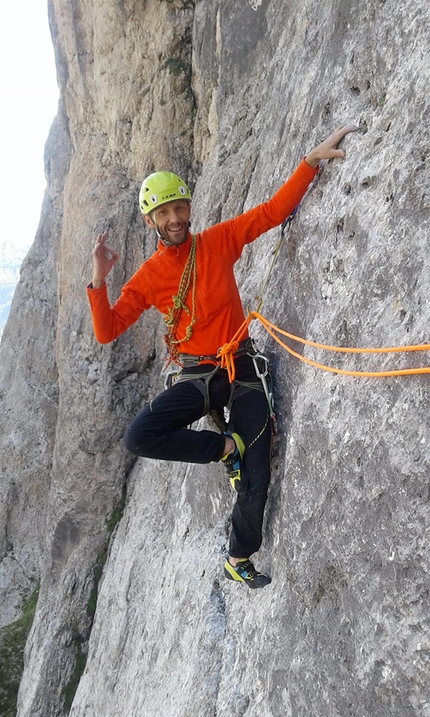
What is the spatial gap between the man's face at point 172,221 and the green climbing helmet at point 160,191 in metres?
0.05

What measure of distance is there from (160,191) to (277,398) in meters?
2.10

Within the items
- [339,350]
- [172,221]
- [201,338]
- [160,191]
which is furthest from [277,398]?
[160,191]

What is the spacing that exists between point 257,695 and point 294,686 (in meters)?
0.66

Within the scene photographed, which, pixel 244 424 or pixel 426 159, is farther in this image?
pixel 244 424

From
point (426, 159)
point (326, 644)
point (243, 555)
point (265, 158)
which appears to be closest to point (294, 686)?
point (326, 644)

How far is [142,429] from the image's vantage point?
4.50 metres

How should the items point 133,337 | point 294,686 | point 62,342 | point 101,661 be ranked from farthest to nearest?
1. point 62,342
2. point 133,337
3. point 101,661
4. point 294,686

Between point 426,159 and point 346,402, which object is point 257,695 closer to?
point 346,402

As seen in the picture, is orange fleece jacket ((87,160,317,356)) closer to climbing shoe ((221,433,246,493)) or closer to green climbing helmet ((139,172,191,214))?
green climbing helmet ((139,172,191,214))

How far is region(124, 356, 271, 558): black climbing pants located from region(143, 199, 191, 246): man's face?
1187mm

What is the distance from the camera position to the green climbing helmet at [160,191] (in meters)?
4.75

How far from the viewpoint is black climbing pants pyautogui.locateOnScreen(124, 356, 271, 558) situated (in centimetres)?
440

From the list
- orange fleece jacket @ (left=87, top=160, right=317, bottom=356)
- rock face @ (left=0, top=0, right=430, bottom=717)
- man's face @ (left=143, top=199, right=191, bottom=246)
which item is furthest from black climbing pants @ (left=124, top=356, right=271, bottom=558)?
man's face @ (left=143, top=199, right=191, bottom=246)

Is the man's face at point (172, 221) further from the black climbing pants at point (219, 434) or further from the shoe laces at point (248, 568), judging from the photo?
the shoe laces at point (248, 568)
